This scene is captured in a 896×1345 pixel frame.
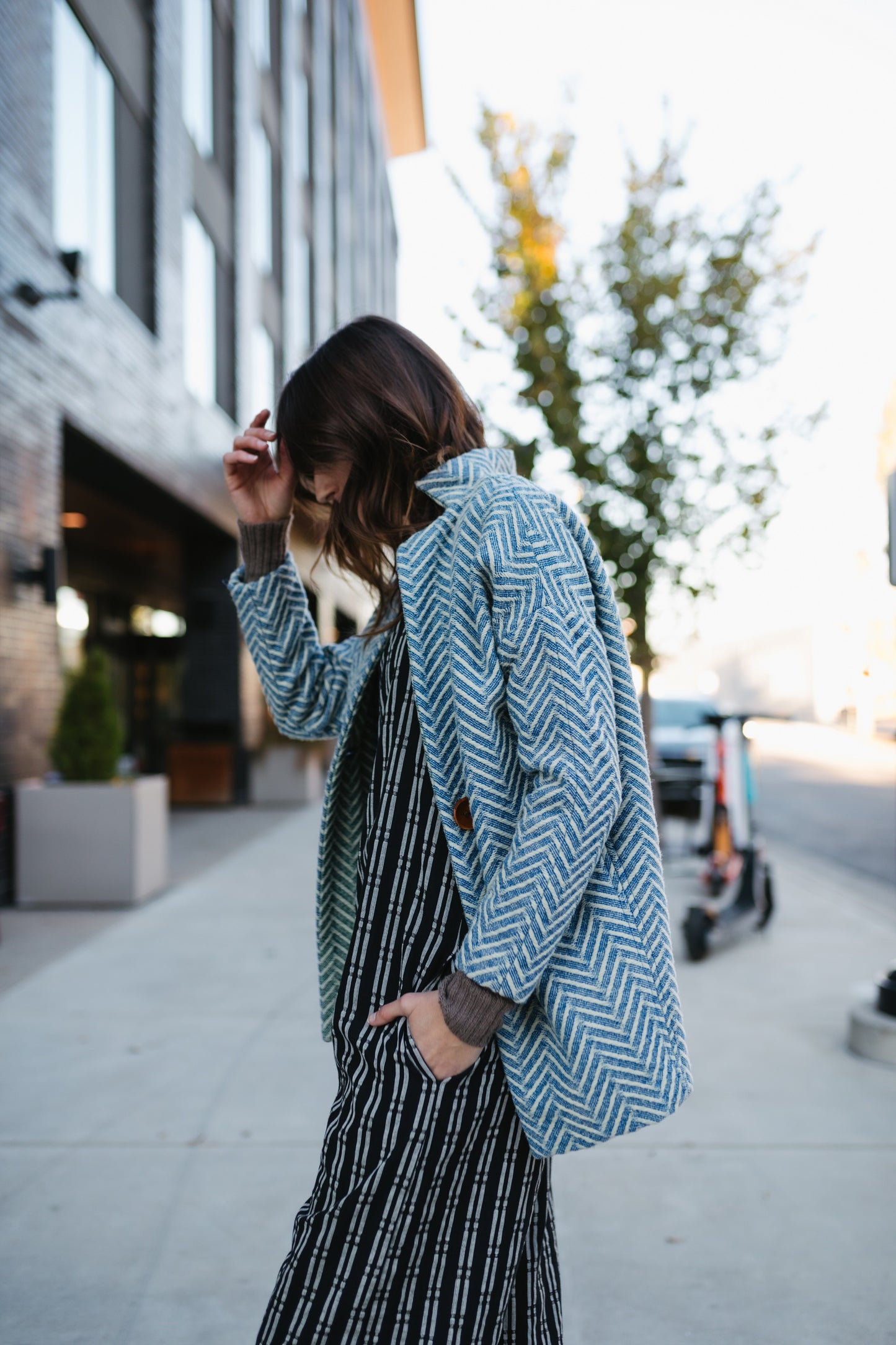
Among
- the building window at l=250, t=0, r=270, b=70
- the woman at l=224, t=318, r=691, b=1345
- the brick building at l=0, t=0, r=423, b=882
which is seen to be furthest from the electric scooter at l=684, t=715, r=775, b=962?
the building window at l=250, t=0, r=270, b=70

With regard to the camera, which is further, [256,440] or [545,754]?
[256,440]

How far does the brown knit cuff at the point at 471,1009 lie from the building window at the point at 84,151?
27.6 ft

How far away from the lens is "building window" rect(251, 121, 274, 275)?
15844mm

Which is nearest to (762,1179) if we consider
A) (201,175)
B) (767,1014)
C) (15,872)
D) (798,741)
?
(767,1014)

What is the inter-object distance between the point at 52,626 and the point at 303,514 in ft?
22.3

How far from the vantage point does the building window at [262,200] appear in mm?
15844

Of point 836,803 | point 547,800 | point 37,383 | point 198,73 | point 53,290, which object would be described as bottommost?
point 836,803

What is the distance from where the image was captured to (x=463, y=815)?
1276 millimetres

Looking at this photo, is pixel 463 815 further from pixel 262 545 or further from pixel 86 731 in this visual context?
pixel 86 731

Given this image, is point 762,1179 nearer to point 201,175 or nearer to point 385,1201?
point 385,1201

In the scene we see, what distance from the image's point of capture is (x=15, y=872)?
7219 millimetres

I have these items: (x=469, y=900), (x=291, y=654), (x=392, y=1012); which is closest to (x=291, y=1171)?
(x=291, y=654)

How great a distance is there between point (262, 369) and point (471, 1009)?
650 inches

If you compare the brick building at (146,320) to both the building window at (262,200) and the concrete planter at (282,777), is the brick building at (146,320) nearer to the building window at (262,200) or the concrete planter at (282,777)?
the building window at (262,200)
